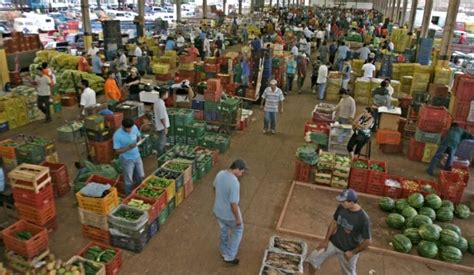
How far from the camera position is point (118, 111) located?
9.63m

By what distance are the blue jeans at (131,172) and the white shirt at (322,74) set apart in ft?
30.0

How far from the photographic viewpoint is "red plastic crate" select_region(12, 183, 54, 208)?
6039 mm

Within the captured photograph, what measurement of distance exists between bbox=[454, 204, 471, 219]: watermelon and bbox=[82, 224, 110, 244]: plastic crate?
6.44m

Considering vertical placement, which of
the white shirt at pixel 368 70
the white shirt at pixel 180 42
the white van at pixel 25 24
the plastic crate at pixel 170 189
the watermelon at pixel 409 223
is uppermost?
the white van at pixel 25 24

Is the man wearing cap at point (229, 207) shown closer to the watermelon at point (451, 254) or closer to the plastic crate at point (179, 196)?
the plastic crate at point (179, 196)

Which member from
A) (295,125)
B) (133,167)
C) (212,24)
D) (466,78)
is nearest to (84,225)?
(133,167)

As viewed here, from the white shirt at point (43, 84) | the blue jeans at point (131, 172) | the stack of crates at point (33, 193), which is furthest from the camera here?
the white shirt at point (43, 84)

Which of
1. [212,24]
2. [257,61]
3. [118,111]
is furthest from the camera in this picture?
[212,24]

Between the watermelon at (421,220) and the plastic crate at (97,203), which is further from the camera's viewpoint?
the watermelon at (421,220)

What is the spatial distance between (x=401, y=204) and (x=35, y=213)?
6.46 meters

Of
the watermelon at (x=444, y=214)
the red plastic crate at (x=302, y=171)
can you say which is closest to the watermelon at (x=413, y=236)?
the watermelon at (x=444, y=214)

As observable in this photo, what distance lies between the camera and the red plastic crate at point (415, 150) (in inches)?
388

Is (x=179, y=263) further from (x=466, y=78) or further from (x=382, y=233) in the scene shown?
(x=466, y=78)

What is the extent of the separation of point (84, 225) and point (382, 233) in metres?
5.14
